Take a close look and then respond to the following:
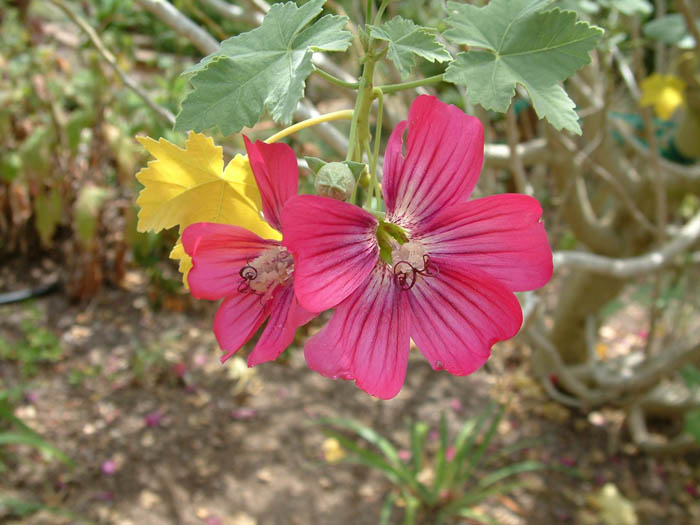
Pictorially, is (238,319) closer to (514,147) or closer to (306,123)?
(306,123)

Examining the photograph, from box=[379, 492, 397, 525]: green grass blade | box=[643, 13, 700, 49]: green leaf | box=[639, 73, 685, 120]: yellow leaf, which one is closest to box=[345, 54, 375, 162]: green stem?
box=[643, 13, 700, 49]: green leaf

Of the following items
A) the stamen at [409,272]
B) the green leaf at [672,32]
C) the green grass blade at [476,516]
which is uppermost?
the stamen at [409,272]

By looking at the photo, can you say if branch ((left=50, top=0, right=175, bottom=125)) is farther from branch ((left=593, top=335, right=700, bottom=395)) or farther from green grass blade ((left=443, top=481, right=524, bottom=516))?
branch ((left=593, top=335, right=700, bottom=395))

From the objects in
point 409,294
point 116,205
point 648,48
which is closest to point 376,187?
point 409,294

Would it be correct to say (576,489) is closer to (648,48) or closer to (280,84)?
(280,84)

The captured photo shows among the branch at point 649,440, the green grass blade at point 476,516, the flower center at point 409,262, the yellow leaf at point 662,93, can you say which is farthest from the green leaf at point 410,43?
the branch at point 649,440

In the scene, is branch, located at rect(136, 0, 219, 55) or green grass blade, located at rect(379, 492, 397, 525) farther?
green grass blade, located at rect(379, 492, 397, 525)

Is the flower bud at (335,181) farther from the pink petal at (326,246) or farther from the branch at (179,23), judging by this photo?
the branch at (179,23)
